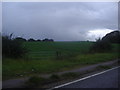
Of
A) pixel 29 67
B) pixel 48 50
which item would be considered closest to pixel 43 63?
pixel 29 67

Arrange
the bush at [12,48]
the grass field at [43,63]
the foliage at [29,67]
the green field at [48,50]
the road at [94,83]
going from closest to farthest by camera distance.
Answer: the road at [94,83], the foliage at [29,67], the grass field at [43,63], the bush at [12,48], the green field at [48,50]

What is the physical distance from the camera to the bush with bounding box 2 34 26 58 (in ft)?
81.8

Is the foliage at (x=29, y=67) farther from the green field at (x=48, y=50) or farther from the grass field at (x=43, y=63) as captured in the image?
the green field at (x=48, y=50)

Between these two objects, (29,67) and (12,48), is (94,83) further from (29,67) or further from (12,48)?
(12,48)

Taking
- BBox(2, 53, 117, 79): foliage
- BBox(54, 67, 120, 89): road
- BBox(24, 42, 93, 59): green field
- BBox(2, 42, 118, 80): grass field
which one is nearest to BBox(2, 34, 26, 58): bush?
BBox(2, 42, 118, 80): grass field

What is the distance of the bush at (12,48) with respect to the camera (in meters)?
24.9

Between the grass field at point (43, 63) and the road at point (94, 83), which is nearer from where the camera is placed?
the road at point (94, 83)

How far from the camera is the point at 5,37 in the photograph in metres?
25.8

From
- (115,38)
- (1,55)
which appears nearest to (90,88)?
(1,55)

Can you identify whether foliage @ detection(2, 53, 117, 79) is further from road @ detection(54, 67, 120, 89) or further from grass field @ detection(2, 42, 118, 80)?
road @ detection(54, 67, 120, 89)

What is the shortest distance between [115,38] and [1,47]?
207ft

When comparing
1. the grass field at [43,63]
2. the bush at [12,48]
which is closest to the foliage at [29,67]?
the grass field at [43,63]

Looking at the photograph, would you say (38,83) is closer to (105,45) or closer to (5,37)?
(5,37)

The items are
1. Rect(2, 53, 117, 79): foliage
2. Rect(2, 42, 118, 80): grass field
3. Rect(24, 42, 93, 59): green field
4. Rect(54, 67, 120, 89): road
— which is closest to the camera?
Rect(54, 67, 120, 89): road
